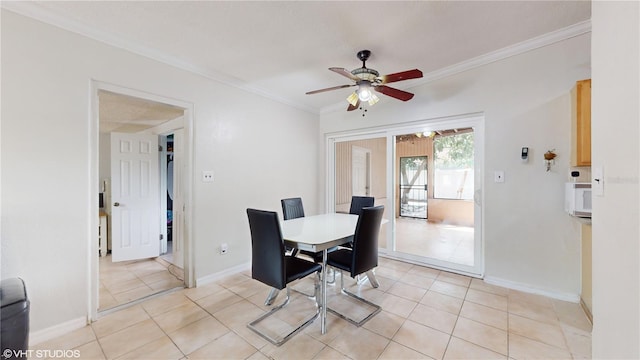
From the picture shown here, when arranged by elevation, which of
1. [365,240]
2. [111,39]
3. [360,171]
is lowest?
[365,240]

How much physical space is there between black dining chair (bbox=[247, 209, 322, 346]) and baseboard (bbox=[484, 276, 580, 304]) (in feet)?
6.91

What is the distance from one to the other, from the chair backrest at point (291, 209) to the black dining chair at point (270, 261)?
1.05 metres

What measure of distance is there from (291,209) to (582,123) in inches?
117

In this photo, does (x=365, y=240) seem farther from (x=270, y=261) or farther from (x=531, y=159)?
(x=531, y=159)

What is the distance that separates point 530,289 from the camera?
8.61 feet

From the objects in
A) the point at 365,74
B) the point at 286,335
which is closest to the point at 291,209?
the point at 286,335

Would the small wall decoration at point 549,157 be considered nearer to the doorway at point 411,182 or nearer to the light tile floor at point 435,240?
the light tile floor at point 435,240

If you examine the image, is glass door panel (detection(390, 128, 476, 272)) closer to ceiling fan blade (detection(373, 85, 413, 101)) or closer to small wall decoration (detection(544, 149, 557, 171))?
small wall decoration (detection(544, 149, 557, 171))

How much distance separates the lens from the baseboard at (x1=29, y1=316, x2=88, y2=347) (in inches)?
74.1

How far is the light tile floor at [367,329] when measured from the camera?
5.84 ft

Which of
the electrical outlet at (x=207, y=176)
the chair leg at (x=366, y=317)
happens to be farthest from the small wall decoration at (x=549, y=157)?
the electrical outlet at (x=207, y=176)

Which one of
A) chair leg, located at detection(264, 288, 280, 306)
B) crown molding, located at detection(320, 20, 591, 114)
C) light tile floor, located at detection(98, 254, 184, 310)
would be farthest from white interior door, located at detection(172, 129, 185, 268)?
crown molding, located at detection(320, 20, 591, 114)
